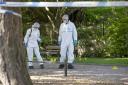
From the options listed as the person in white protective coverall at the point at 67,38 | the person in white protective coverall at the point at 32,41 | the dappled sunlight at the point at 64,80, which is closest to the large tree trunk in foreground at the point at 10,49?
the dappled sunlight at the point at 64,80

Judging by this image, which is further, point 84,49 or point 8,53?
point 84,49

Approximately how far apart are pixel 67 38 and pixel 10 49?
7.96 metres

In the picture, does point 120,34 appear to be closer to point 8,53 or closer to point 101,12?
point 101,12

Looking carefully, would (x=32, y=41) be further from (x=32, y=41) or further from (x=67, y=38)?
(x=67, y=38)

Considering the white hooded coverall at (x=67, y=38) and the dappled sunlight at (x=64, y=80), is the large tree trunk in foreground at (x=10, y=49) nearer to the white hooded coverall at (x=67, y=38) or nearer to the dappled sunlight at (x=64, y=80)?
the dappled sunlight at (x=64, y=80)

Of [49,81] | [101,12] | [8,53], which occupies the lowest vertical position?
[49,81]

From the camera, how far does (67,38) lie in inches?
694

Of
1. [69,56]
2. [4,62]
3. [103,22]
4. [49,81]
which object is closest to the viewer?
[4,62]

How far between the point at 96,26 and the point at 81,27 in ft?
3.20

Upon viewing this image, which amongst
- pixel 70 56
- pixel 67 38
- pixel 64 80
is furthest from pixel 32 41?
pixel 64 80

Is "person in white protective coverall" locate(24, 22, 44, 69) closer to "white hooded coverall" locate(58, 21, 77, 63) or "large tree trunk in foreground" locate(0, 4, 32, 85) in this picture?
"white hooded coverall" locate(58, 21, 77, 63)

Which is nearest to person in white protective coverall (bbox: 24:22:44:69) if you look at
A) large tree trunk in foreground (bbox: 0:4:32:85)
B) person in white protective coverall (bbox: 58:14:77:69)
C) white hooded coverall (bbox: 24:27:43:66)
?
white hooded coverall (bbox: 24:27:43:66)

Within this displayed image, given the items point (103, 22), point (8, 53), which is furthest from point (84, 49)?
point (8, 53)

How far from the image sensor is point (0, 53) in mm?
9781
